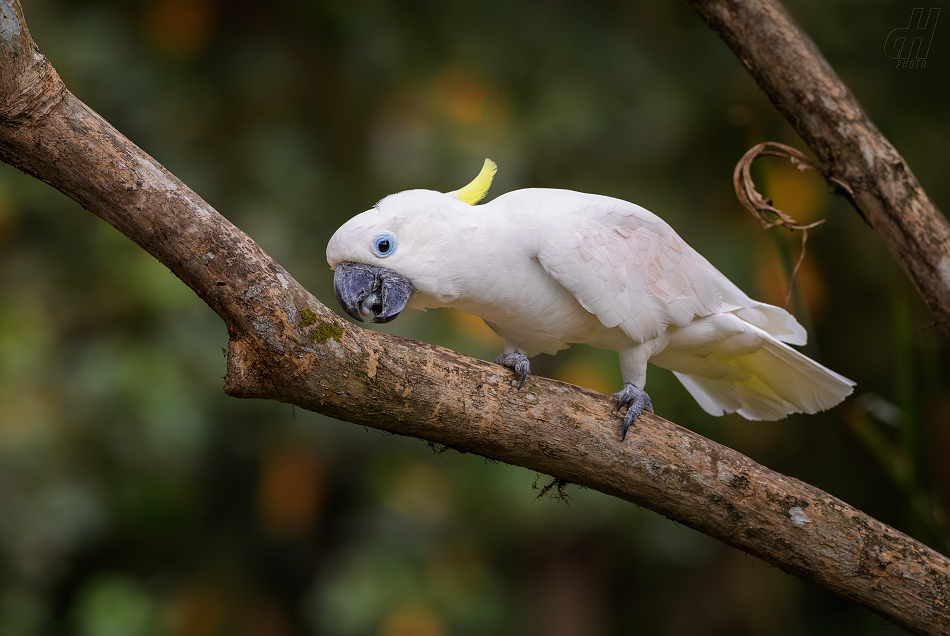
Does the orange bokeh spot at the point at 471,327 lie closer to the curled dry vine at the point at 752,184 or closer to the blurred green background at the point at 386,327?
the blurred green background at the point at 386,327

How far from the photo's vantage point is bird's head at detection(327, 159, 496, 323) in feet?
4.33

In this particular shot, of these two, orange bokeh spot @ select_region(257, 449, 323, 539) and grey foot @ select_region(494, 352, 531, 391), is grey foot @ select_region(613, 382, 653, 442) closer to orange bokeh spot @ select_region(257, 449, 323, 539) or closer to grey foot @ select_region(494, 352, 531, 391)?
grey foot @ select_region(494, 352, 531, 391)

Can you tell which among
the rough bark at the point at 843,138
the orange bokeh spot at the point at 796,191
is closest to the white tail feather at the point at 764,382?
the rough bark at the point at 843,138

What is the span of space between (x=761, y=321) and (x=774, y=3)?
29.4 inches

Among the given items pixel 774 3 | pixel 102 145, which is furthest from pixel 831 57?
pixel 102 145

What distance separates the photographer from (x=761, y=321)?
1.68 metres

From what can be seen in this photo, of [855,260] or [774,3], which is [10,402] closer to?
[774,3]

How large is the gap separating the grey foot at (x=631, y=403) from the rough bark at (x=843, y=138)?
704 millimetres

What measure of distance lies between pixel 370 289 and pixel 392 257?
7 cm

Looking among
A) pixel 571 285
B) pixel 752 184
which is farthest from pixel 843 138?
pixel 571 285

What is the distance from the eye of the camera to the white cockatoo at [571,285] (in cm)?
133

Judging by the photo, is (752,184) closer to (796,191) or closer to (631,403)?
(631,403)

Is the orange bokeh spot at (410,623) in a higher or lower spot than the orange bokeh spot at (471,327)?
lower

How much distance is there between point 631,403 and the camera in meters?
1.47
